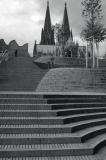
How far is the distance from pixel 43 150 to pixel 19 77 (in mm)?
9929

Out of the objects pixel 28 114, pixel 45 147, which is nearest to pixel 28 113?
pixel 28 114

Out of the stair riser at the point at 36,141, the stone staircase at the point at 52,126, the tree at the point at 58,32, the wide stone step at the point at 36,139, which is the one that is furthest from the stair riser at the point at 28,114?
the tree at the point at 58,32

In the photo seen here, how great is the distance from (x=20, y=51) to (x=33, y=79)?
28.9 meters

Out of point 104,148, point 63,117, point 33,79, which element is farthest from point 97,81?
point 104,148

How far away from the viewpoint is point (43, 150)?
685cm

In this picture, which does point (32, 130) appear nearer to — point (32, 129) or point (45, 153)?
point (32, 129)

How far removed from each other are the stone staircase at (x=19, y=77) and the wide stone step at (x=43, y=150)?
7.68 m

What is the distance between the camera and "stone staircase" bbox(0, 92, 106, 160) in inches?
272

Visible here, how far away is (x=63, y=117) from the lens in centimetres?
874

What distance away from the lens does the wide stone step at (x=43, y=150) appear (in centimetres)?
671

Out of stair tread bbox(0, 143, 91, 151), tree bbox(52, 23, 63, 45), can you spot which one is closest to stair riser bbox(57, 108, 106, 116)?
stair tread bbox(0, 143, 91, 151)

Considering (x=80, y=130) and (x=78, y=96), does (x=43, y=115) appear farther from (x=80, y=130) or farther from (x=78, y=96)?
(x=78, y=96)

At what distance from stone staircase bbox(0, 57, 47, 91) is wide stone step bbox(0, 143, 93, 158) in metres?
7.68

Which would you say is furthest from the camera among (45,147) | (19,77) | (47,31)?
(47,31)
